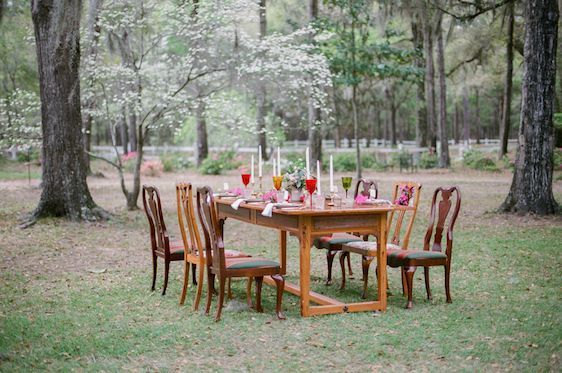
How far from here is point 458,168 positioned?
84.2 feet

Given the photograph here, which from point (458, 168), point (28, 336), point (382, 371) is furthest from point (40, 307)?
point (458, 168)

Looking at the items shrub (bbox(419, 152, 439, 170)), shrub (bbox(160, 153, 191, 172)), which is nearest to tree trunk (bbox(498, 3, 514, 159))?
shrub (bbox(419, 152, 439, 170))

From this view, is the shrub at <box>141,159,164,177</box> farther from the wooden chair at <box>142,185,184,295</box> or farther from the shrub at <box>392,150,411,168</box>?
the wooden chair at <box>142,185,184,295</box>

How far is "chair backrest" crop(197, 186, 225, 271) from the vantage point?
233 inches

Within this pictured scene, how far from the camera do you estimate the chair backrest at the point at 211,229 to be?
19.4ft

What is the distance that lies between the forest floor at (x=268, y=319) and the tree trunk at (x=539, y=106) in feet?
4.49

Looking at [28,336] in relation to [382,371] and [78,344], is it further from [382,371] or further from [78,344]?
[382,371]

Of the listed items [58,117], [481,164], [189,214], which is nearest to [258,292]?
[189,214]

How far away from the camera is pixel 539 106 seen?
1186 centimetres

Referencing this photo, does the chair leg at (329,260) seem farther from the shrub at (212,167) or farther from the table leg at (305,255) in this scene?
the shrub at (212,167)

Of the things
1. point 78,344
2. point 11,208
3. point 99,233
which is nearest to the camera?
point 78,344

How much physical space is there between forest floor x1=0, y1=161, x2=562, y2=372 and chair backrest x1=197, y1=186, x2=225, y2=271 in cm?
52

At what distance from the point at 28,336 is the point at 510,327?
3866mm

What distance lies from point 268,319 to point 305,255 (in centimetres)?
68
